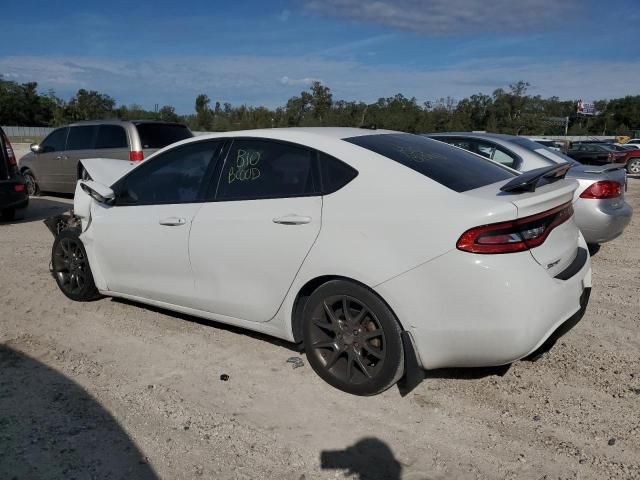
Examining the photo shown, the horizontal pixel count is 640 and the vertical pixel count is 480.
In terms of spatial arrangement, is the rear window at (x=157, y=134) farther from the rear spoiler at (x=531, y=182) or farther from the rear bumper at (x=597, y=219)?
the rear spoiler at (x=531, y=182)

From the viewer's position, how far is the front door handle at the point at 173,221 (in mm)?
3912

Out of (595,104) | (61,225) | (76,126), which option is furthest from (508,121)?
(61,225)

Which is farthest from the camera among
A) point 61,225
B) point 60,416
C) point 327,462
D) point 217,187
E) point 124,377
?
point 61,225

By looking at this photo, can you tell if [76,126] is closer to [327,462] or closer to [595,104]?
[327,462]

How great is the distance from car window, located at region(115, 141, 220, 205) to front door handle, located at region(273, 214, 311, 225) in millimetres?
844

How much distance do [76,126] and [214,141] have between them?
8483 mm

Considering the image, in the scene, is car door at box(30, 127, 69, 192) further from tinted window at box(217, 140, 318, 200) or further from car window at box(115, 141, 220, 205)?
tinted window at box(217, 140, 318, 200)

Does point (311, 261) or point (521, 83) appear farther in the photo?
point (521, 83)

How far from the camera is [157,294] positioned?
13.9 ft

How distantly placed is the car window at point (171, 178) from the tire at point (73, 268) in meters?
0.81

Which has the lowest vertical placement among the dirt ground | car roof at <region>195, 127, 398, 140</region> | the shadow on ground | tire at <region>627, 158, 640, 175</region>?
tire at <region>627, 158, 640, 175</region>

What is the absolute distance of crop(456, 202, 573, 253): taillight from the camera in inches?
109

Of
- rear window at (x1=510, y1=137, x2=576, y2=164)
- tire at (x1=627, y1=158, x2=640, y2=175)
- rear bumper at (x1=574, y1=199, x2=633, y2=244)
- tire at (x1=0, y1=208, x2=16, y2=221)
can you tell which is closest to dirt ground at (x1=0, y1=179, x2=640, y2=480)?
rear bumper at (x1=574, y1=199, x2=633, y2=244)

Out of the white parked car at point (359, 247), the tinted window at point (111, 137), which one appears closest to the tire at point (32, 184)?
the tinted window at point (111, 137)
